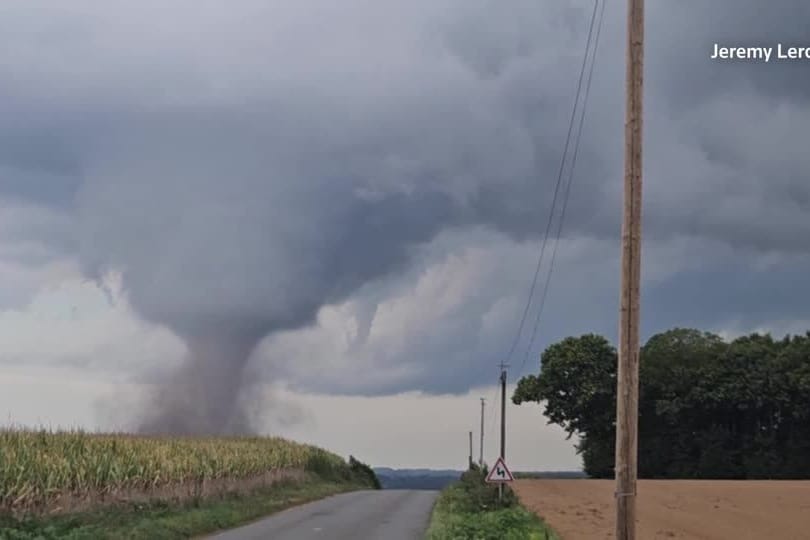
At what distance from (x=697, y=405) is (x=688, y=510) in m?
45.2

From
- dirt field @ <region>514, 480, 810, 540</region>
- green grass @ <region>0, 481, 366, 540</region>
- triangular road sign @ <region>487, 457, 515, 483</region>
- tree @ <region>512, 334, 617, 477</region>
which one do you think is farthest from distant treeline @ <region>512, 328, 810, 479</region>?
triangular road sign @ <region>487, 457, 515, 483</region>

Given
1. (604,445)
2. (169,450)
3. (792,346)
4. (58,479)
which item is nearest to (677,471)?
(604,445)

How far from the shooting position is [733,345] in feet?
321

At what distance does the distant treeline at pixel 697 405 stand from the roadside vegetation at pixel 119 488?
4847 centimetres

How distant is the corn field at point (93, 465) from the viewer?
28.9 metres

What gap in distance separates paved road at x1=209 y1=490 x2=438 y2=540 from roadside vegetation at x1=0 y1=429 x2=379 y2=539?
1289 mm

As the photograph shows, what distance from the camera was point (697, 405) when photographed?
307 feet

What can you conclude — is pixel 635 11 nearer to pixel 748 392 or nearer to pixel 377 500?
pixel 377 500

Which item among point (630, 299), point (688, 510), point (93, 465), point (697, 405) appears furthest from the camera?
point (697, 405)

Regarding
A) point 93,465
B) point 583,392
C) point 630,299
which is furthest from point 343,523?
point 583,392

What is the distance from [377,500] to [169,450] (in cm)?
1476

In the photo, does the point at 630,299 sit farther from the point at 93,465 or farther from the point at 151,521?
the point at 93,465

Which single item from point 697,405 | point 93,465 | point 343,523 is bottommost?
point 343,523

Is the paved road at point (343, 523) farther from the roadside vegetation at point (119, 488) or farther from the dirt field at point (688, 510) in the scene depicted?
the dirt field at point (688, 510)
